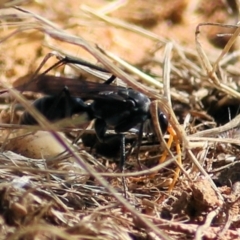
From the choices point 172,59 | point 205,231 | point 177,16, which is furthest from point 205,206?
point 177,16

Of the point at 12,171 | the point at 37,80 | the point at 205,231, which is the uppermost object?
→ the point at 37,80

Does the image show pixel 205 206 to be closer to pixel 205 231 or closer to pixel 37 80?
pixel 205 231

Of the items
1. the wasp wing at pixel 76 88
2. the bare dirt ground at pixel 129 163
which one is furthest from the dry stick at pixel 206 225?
the wasp wing at pixel 76 88

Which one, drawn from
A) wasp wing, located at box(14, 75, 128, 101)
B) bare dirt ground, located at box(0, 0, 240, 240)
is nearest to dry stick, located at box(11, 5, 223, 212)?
bare dirt ground, located at box(0, 0, 240, 240)

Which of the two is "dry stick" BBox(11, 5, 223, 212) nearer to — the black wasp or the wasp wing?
the black wasp

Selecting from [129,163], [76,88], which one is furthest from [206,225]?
[76,88]

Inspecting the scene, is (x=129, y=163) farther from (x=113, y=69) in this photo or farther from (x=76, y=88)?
(x=113, y=69)
